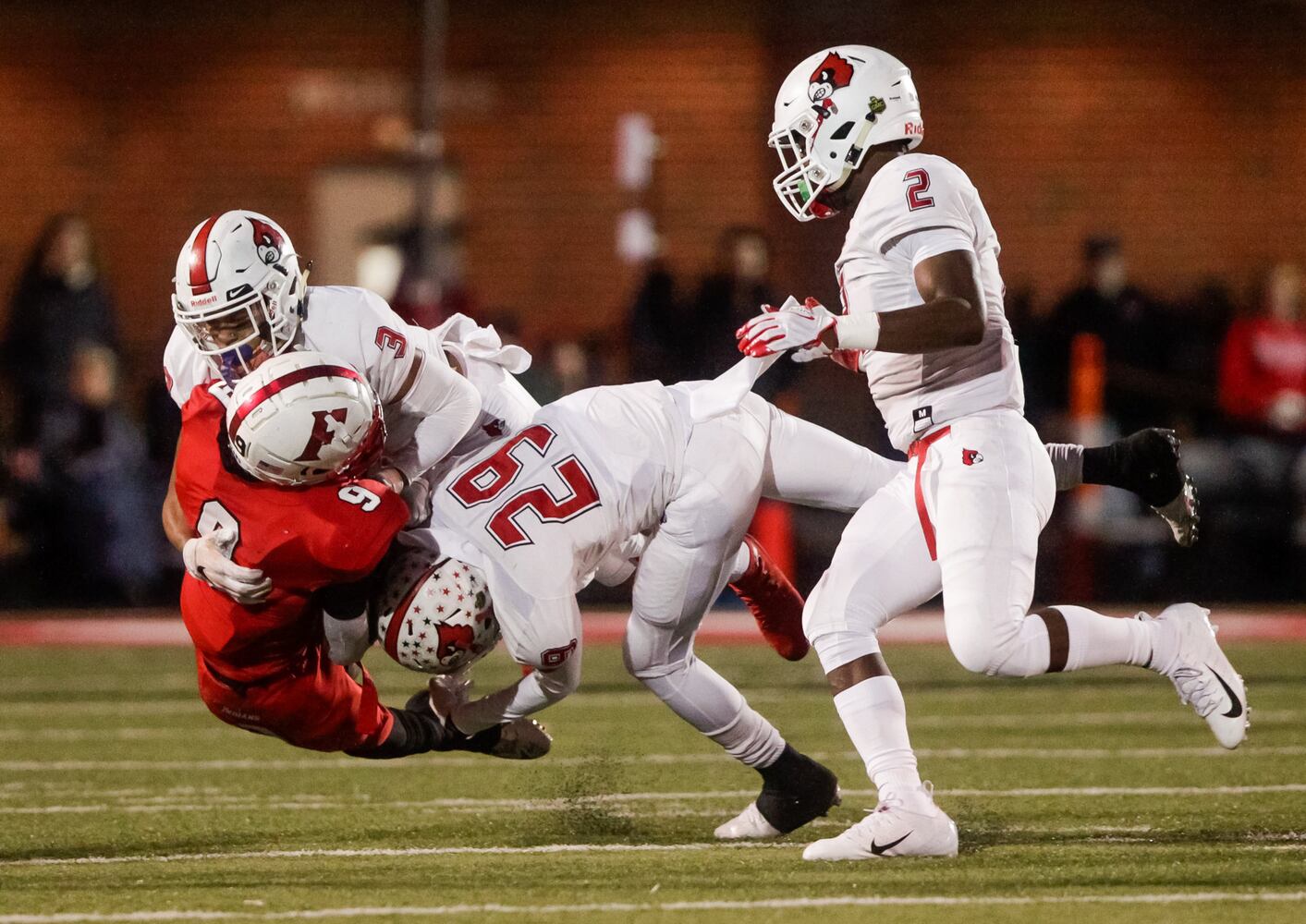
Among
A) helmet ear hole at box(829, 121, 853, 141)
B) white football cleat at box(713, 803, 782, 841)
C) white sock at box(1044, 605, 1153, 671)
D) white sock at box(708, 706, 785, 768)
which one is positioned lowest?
white football cleat at box(713, 803, 782, 841)

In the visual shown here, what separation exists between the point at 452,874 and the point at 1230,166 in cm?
1170

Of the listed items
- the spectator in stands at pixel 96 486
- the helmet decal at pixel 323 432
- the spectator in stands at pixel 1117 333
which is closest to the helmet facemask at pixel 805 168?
the helmet decal at pixel 323 432

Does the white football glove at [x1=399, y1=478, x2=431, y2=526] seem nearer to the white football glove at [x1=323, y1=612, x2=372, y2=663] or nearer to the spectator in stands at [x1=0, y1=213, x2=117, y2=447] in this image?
the white football glove at [x1=323, y1=612, x2=372, y2=663]

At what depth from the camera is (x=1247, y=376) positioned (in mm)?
10070

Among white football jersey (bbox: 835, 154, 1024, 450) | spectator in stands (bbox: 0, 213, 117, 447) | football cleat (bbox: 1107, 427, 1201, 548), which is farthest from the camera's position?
spectator in stands (bbox: 0, 213, 117, 447)

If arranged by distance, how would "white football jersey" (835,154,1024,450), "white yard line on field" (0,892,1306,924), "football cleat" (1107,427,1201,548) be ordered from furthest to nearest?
"football cleat" (1107,427,1201,548) < "white football jersey" (835,154,1024,450) < "white yard line on field" (0,892,1306,924)

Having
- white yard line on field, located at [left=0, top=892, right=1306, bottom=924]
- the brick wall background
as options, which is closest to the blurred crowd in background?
the brick wall background

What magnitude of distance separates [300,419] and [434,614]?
51 centimetres

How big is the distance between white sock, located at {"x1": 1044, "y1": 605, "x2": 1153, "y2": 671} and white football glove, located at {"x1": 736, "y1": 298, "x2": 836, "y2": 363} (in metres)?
0.79

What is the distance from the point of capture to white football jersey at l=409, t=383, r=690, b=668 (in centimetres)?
429

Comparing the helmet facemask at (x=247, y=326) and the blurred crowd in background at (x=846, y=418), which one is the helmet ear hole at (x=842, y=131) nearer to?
the helmet facemask at (x=247, y=326)

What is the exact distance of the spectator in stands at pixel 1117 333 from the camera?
10.2 m

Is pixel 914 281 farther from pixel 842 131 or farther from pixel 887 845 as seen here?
pixel 887 845

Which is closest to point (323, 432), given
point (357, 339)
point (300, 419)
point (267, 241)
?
point (300, 419)
